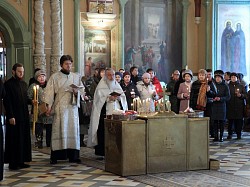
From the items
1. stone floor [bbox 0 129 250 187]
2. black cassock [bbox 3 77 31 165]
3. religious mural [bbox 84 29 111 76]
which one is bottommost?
stone floor [bbox 0 129 250 187]

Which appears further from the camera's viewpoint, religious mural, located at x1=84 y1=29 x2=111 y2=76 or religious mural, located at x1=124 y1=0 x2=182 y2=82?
religious mural, located at x1=124 y1=0 x2=182 y2=82

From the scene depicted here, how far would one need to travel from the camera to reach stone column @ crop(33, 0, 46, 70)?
16.1 meters

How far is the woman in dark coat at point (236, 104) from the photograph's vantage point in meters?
12.8

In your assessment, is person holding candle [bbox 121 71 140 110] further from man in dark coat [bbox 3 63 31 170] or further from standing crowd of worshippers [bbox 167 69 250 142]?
man in dark coat [bbox 3 63 31 170]

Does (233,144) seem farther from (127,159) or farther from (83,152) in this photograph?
(127,159)

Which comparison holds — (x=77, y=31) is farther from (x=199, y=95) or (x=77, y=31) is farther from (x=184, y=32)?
(x=199, y=95)

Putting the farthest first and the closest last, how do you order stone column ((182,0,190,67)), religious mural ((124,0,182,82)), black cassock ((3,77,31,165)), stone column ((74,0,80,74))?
stone column ((182,0,190,67)), religious mural ((124,0,182,82)), stone column ((74,0,80,74)), black cassock ((3,77,31,165))

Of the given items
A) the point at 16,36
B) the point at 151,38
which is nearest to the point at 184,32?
the point at 151,38

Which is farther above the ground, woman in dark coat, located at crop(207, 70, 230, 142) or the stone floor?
woman in dark coat, located at crop(207, 70, 230, 142)

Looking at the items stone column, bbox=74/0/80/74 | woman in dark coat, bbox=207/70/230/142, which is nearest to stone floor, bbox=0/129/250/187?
woman in dark coat, bbox=207/70/230/142

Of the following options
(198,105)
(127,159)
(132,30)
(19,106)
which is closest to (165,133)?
(127,159)

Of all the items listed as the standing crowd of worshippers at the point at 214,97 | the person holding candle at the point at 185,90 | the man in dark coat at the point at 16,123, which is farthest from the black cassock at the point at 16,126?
the person holding candle at the point at 185,90

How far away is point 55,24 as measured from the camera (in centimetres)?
1630

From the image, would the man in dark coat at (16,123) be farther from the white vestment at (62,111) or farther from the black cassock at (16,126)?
the white vestment at (62,111)
